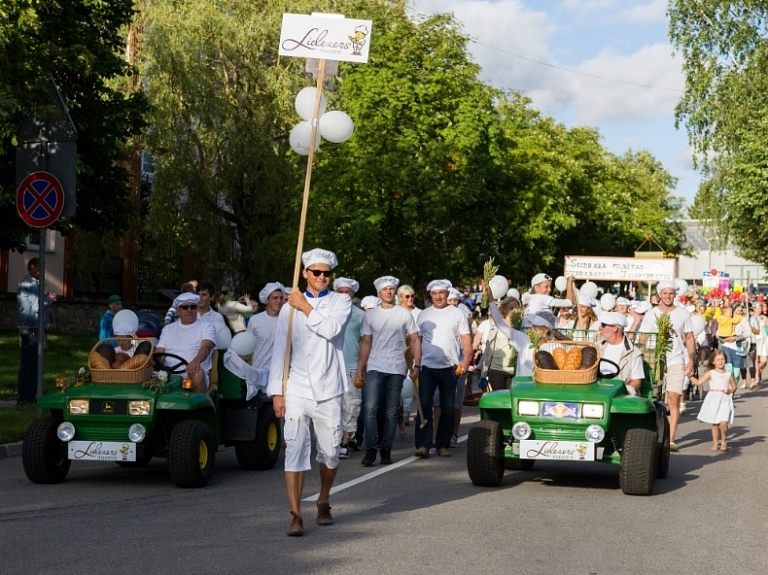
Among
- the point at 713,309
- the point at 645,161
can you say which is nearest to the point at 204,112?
the point at 713,309

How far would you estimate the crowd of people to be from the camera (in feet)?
31.3

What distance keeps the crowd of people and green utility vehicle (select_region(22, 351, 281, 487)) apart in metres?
0.48

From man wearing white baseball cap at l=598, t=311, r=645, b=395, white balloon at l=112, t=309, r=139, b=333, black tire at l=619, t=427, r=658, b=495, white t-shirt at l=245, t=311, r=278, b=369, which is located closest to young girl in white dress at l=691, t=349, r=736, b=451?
man wearing white baseball cap at l=598, t=311, r=645, b=395

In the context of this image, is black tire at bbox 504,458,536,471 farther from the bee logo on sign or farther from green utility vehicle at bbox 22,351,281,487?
the bee logo on sign

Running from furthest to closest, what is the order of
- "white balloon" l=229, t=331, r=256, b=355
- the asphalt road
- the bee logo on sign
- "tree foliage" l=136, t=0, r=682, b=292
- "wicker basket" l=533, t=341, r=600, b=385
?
"tree foliage" l=136, t=0, r=682, b=292
the bee logo on sign
"white balloon" l=229, t=331, r=256, b=355
"wicker basket" l=533, t=341, r=600, b=385
the asphalt road

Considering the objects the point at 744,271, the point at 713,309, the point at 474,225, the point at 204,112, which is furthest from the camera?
the point at 744,271

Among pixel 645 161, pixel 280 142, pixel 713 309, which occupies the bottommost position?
pixel 713 309

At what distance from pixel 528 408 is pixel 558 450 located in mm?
437

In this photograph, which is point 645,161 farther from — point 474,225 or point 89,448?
point 89,448

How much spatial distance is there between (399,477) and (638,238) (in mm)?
66068

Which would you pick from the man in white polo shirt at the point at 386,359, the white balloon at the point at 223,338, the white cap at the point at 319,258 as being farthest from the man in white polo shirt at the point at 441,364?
the white cap at the point at 319,258

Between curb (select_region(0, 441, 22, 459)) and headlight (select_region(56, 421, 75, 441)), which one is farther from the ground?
headlight (select_region(56, 421, 75, 441))

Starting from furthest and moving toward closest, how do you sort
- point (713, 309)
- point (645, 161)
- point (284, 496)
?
point (645, 161), point (713, 309), point (284, 496)

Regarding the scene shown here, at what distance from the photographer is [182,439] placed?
39.0 ft
